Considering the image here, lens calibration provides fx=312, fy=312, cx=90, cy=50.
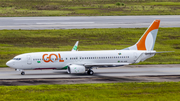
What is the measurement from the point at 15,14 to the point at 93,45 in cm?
4948

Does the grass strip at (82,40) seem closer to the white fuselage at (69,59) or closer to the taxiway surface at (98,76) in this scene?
the taxiway surface at (98,76)

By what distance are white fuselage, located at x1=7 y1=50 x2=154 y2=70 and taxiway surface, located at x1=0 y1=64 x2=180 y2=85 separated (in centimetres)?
165

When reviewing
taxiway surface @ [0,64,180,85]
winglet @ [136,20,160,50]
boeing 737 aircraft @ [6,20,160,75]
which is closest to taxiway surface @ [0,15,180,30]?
winglet @ [136,20,160,50]

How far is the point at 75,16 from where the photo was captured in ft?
357

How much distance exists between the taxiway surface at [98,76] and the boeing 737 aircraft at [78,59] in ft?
4.48

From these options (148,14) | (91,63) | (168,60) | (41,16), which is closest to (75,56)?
(91,63)

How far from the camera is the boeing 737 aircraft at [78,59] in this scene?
4712 cm

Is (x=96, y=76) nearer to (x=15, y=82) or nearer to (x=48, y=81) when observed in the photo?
(x=48, y=81)

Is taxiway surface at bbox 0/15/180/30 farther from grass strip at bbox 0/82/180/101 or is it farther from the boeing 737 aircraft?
grass strip at bbox 0/82/180/101

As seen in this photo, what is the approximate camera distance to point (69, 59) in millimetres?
Result: 48531

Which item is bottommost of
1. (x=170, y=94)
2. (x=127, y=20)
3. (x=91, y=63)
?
(x=170, y=94)

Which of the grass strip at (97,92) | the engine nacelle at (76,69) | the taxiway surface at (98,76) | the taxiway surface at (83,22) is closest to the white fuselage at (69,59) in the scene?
the engine nacelle at (76,69)

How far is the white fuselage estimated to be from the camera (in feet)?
155

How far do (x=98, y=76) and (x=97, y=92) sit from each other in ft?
35.0
